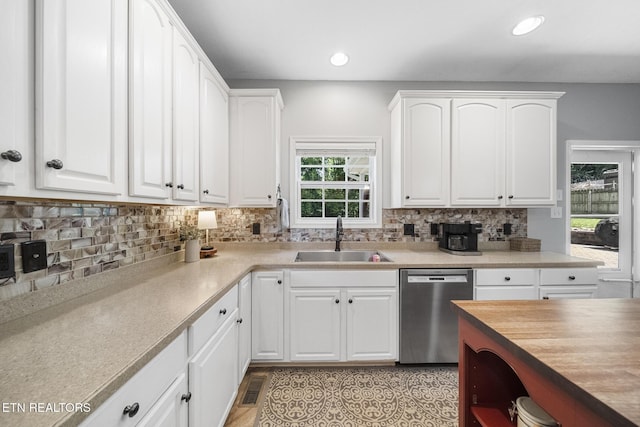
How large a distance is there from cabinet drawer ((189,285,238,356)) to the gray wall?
141 cm

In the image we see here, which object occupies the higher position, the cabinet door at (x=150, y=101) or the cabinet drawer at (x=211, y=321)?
the cabinet door at (x=150, y=101)

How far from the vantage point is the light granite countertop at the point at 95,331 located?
0.56m

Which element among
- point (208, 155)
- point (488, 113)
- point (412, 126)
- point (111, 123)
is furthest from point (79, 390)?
point (488, 113)

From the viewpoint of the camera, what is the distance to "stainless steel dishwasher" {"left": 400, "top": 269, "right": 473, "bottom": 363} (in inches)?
79.0

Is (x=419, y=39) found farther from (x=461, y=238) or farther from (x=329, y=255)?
(x=329, y=255)

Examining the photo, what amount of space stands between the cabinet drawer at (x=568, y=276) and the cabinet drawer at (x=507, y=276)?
8 centimetres

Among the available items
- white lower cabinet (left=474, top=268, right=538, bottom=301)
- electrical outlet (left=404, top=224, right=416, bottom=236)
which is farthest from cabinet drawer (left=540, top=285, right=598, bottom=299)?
electrical outlet (left=404, top=224, right=416, bottom=236)

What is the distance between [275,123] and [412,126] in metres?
1.24

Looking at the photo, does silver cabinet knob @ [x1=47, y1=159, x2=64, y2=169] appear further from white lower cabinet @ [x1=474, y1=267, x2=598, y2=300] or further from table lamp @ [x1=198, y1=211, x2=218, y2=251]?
white lower cabinet @ [x1=474, y1=267, x2=598, y2=300]

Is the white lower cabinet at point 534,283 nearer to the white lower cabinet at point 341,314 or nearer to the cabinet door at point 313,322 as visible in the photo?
→ the white lower cabinet at point 341,314

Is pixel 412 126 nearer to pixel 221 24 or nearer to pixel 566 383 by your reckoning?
pixel 221 24

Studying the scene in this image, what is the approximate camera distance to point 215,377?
1.27 metres

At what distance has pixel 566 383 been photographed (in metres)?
0.60

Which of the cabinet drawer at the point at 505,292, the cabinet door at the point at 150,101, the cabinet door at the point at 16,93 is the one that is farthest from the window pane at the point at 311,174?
the cabinet door at the point at 16,93
